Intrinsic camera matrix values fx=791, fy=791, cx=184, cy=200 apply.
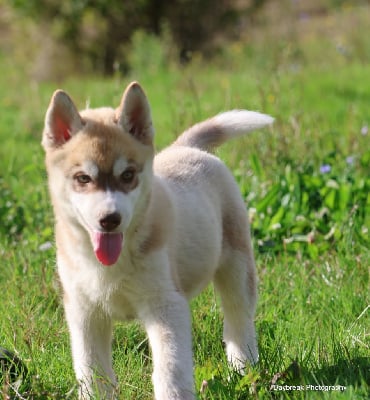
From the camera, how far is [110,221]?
2.97m

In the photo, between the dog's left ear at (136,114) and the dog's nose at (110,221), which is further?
the dog's left ear at (136,114)

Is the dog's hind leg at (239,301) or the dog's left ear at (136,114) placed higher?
the dog's left ear at (136,114)

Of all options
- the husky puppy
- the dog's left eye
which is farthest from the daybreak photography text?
the dog's left eye

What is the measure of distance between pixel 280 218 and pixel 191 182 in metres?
1.65

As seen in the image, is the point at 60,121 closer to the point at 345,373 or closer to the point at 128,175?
the point at 128,175

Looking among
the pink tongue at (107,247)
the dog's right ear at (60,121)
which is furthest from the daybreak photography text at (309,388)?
the dog's right ear at (60,121)

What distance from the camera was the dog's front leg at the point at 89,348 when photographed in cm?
331

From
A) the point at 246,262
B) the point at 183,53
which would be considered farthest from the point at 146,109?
the point at 183,53

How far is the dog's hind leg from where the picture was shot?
3.90 meters

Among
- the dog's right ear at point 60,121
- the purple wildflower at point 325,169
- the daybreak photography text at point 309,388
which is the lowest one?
the purple wildflower at point 325,169

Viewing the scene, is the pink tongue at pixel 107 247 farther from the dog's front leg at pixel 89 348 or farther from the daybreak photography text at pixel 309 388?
the daybreak photography text at pixel 309 388

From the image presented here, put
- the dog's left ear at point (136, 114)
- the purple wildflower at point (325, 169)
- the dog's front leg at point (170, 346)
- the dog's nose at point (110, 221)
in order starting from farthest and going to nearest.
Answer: the purple wildflower at point (325, 169), the dog's left ear at point (136, 114), the dog's front leg at point (170, 346), the dog's nose at point (110, 221)

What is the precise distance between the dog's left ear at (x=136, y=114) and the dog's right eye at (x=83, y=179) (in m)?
0.32

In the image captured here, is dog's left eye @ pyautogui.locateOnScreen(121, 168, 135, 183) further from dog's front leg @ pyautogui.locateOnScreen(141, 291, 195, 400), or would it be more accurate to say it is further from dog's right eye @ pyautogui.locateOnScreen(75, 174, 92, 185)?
dog's front leg @ pyautogui.locateOnScreen(141, 291, 195, 400)
